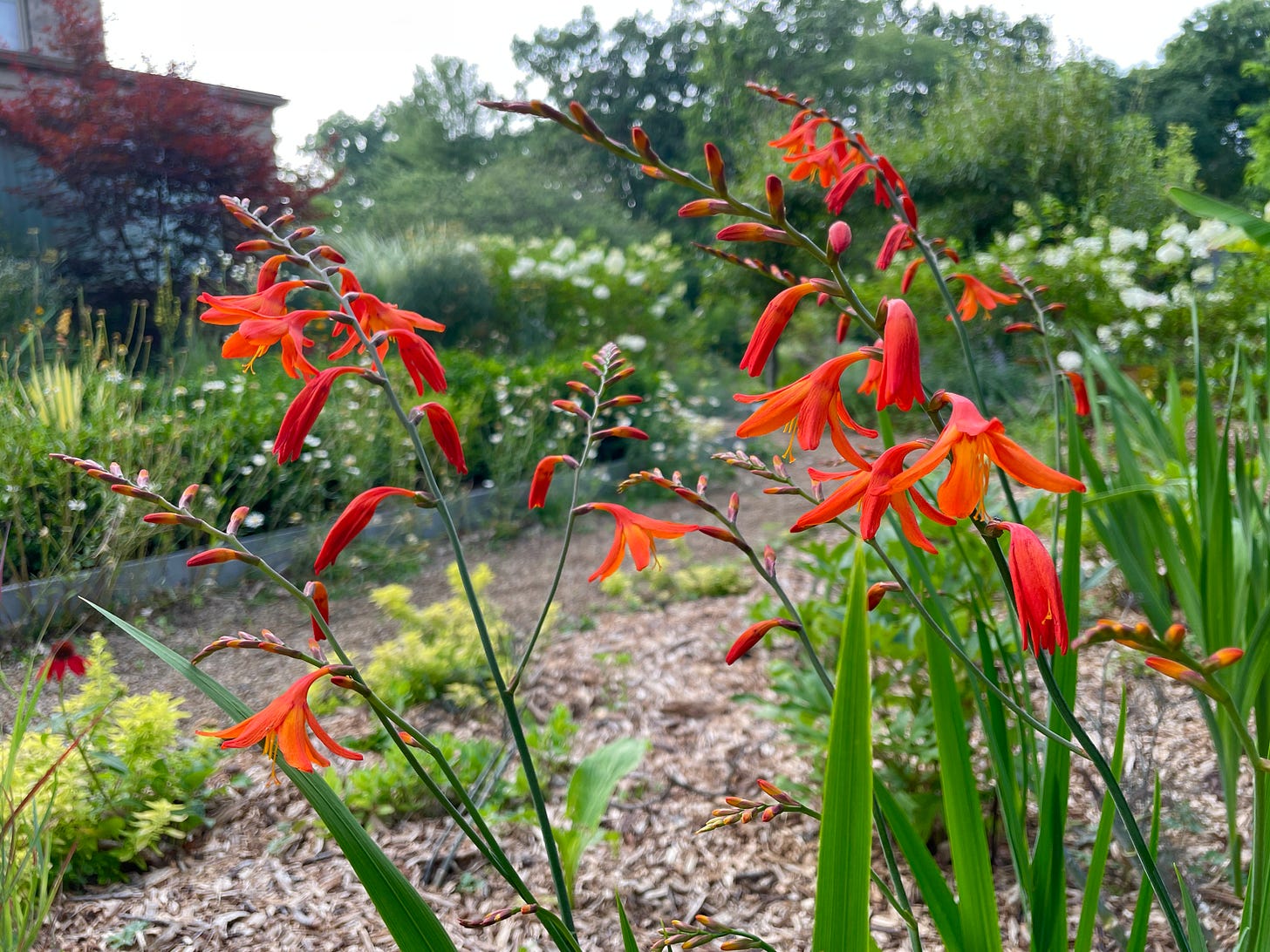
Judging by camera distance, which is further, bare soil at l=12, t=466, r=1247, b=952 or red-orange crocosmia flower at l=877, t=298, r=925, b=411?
bare soil at l=12, t=466, r=1247, b=952

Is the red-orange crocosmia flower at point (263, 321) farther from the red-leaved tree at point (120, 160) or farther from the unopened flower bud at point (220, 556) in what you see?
the red-leaved tree at point (120, 160)

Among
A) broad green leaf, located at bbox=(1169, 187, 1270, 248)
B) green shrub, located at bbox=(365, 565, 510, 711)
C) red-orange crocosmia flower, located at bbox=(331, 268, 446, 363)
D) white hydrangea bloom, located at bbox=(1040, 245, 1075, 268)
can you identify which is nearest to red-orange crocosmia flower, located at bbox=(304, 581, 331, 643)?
red-orange crocosmia flower, located at bbox=(331, 268, 446, 363)

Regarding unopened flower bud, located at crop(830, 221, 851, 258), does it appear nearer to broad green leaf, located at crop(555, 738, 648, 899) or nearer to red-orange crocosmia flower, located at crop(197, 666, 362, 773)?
red-orange crocosmia flower, located at crop(197, 666, 362, 773)

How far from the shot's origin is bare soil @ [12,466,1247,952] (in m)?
1.43

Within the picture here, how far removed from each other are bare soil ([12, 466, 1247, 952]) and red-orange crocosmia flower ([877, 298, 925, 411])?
0.90 metres

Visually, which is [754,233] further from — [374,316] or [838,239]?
[374,316]

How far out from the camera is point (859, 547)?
70 centimetres

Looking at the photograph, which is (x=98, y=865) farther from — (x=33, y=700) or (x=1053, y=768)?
(x=1053, y=768)

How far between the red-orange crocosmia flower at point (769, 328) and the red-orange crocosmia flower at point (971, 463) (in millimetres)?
157

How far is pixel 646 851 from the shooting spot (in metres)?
1.76

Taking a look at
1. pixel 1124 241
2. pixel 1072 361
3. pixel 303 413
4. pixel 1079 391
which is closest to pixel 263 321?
pixel 303 413

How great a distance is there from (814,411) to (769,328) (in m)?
0.10

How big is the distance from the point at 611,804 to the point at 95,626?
210 centimetres

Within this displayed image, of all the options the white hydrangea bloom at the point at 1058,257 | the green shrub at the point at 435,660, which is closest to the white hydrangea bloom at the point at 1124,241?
the white hydrangea bloom at the point at 1058,257
